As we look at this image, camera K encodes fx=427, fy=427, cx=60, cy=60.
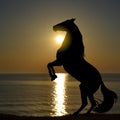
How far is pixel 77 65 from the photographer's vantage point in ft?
51.9

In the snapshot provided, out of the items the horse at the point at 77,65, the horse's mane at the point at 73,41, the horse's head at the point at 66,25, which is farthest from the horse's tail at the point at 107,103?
the horse's head at the point at 66,25

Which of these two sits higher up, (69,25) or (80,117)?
(69,25)

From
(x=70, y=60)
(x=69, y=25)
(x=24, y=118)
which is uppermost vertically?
(x=69, y=25)

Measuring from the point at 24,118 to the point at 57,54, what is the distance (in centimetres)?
266

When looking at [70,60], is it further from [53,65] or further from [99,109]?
[99,109]

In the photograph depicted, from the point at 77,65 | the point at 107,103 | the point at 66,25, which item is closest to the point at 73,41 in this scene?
the point at 66,25

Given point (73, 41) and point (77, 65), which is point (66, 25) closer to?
point (73, 41)

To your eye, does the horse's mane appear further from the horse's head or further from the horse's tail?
the horse's tail

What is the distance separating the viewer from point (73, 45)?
15.9 meters

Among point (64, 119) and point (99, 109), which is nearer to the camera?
point (64, 119)

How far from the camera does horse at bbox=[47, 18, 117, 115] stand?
51.9 ft

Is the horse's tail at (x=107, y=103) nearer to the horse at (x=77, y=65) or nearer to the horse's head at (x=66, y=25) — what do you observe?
the horse at (x=77, y=65)

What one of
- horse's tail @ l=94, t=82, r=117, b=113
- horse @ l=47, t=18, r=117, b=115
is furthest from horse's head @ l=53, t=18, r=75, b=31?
horse's tail @ l=94, t=82, r=117, b=113

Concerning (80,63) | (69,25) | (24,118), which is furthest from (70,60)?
(24,118)
